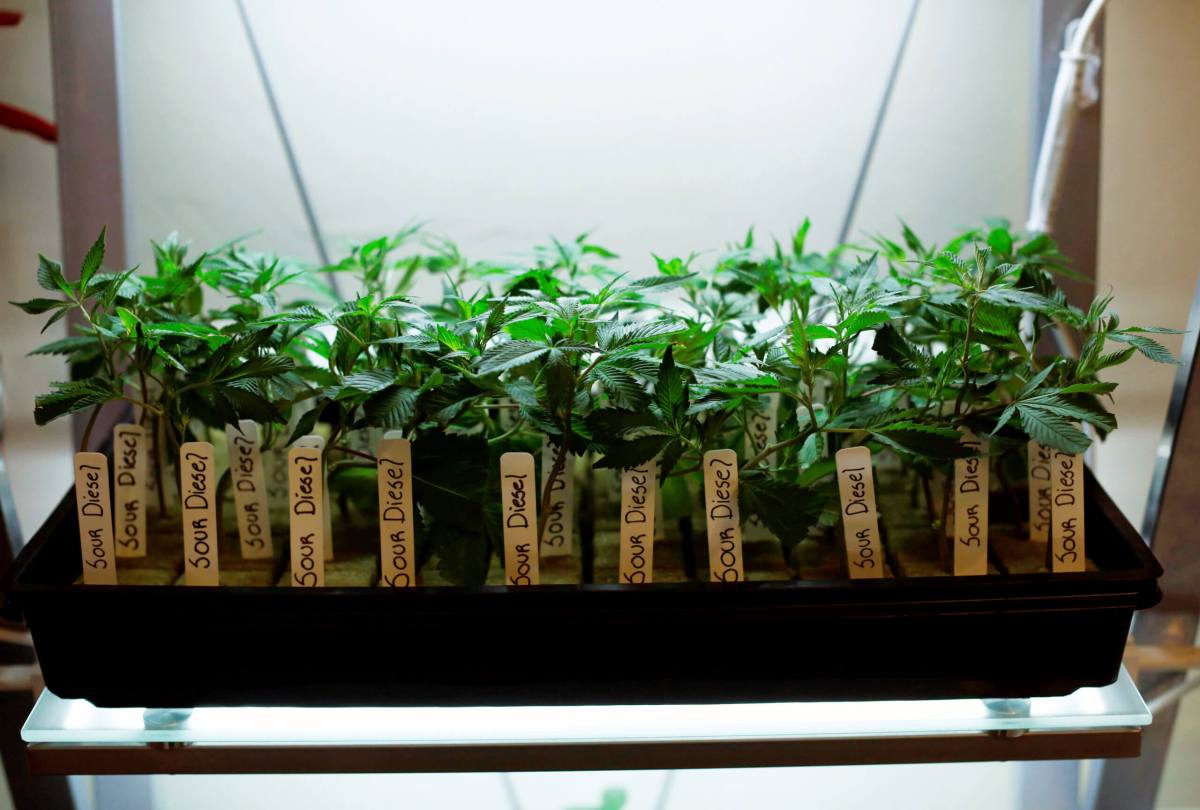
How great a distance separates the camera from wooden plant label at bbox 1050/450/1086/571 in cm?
79

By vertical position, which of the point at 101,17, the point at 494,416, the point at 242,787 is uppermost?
the point at 101,17

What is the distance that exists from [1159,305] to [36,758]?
3.75 ft

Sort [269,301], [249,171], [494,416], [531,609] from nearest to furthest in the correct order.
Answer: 1. [531,609]
2. [269,301]
3. [494,416]
4. [249,171]

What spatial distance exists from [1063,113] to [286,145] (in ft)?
2.95

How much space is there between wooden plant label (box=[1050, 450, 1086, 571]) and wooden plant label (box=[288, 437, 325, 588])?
0.60 m

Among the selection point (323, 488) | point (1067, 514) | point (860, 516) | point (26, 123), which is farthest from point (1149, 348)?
point (26, 123)

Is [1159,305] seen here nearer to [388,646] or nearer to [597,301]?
[597,301]

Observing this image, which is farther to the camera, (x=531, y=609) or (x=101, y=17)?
(x=101, y=17)

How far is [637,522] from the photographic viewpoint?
2.55 feet

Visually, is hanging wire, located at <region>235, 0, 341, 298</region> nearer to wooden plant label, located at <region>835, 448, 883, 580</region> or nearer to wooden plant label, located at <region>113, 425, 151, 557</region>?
wooden plant label, located at <region>113, 425, 151, 557</region>

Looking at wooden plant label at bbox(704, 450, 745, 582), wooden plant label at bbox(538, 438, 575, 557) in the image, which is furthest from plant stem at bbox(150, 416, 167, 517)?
wooden plant label at bbox(704, 450, 745, 582)

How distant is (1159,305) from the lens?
3.40 ft

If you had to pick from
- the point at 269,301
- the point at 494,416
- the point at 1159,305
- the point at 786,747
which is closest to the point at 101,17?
the point at 269,301

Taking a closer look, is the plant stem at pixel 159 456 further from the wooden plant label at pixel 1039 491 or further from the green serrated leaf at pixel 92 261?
the wooden plant label at pixel 1039 491
